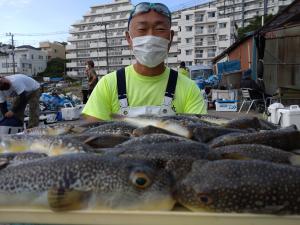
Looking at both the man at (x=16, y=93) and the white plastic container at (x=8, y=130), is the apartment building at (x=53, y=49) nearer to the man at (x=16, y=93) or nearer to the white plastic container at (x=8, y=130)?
the man at (x=16, y=93)

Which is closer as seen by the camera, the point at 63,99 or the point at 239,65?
the point at 63,99

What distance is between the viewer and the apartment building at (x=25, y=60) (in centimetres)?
11343

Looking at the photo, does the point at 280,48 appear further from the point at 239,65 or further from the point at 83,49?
the point at 83,49

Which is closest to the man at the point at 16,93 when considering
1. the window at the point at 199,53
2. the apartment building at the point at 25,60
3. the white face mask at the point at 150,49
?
the white face mask at the point at 150,49

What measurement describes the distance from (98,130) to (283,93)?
12.4 metres

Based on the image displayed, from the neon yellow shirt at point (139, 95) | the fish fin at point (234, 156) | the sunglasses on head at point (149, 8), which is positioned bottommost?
the fish fin at point (234, 156)

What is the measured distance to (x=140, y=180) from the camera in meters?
1.59

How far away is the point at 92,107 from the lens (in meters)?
3.59

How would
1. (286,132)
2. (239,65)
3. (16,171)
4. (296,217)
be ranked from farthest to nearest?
(239,65), (286,132), (16,171), (296,217)

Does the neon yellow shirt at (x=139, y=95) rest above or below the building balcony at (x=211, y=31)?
below

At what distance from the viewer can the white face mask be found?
348cm

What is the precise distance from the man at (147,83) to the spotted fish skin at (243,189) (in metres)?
1.84

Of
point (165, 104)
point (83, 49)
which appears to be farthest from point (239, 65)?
point (83, 49)

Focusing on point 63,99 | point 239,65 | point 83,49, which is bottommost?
point 63,99
